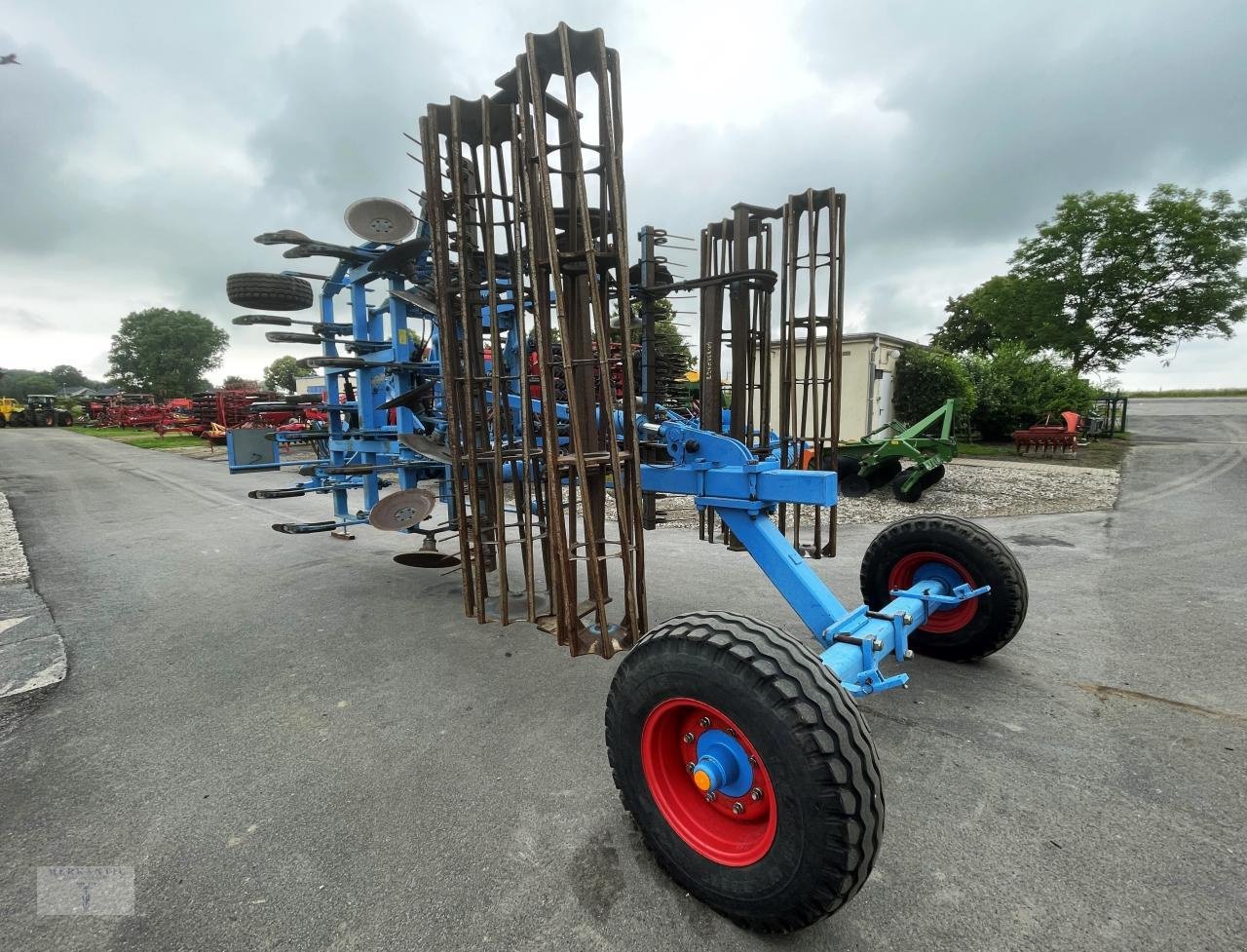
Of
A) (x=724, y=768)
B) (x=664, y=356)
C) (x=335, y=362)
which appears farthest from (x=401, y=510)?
(x=724, y=768)

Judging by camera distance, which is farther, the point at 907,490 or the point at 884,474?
the point at 884,474

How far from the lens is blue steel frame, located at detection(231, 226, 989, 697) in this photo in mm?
2873

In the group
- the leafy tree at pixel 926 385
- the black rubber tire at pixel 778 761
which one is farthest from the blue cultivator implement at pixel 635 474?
the leafy tree at pixel 926 385

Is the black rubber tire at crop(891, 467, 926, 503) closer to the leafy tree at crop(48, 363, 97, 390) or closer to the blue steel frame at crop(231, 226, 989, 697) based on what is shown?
the blue steel frame at crop(231, 226, 989, 697)

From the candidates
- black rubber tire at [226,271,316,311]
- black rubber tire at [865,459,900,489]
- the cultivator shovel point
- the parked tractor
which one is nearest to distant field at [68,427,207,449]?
the parked tractor

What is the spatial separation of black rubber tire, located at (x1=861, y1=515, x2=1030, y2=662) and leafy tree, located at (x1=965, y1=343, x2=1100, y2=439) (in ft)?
67.6

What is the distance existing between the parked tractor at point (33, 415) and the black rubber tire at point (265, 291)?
2223 inches

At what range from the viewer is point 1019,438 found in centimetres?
1769

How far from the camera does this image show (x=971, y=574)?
3693mm

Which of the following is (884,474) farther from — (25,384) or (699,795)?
(25,384)

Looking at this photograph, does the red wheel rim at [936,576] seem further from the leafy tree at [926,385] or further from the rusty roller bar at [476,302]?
the leafy tree at [926,385]

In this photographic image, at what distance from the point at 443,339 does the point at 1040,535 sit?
26.1 feet

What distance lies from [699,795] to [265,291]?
18.4 feet

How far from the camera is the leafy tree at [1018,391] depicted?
66.7 ft
